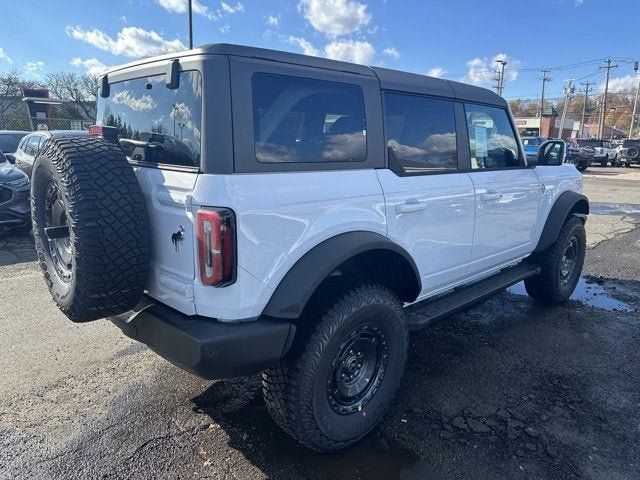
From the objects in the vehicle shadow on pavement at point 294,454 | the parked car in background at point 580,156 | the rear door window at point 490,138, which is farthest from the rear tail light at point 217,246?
the parked car in background at point 580,156

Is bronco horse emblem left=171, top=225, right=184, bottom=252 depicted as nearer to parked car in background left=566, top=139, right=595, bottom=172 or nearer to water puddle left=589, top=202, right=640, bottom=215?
water puddle left=589, top=202, right=640, bottom=215

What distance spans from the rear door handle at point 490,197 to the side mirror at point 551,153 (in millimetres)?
1068

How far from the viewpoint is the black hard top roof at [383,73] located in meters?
2.13

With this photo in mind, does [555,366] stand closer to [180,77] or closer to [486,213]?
[486,213]

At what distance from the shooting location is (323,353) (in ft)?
7.65

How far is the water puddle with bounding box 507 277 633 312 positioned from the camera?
4.94 meters

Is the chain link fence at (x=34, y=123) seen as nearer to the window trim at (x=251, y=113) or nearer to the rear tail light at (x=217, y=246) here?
the window trim at (x=251, y=113)

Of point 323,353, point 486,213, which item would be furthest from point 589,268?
point 323,353

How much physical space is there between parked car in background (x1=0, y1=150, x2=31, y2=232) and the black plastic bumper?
6310 millimetres

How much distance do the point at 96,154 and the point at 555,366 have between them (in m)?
3.57

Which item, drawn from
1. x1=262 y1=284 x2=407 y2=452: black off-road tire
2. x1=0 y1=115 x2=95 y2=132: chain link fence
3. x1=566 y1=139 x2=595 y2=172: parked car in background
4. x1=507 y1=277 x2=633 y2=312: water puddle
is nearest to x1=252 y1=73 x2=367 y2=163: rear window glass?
x1=262 y1=284 x2=407 y2=452: black off-road tire

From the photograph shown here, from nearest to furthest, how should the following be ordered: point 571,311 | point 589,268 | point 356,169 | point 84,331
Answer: point 356,169
point 84,331
point 571,311
point 589,268

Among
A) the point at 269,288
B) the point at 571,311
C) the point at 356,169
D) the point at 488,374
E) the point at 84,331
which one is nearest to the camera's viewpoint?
the point at 269,288

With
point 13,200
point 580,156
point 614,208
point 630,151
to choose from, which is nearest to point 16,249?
point 13,200
